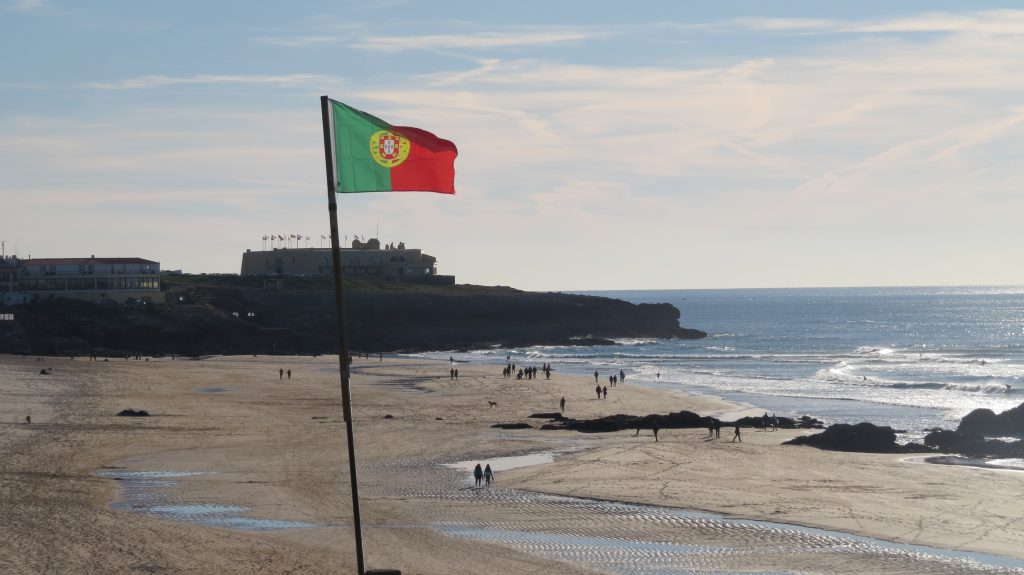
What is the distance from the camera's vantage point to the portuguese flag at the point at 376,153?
583 inches

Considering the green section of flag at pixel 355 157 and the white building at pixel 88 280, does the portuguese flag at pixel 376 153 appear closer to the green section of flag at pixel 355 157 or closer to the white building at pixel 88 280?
the green section of flag at pixel 355 157

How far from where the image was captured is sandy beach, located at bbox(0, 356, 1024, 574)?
75.6 ft

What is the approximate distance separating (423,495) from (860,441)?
63.6 ft

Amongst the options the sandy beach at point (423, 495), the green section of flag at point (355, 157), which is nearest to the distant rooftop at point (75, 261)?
the sandy beach at point (423, 495)

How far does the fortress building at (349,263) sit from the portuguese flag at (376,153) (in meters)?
148

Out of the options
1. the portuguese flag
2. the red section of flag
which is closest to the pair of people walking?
the red section of flag

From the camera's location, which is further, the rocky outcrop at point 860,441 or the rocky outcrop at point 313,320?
the rocky outcrop at point 313,320

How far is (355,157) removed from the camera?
1480cm

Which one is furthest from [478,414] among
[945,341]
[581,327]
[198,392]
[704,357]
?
[945,341]

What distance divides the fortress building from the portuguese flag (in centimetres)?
14762

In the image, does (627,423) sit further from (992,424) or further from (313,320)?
(313,320)

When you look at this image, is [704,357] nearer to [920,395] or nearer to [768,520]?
[920,395]

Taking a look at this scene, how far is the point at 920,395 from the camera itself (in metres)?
69.4

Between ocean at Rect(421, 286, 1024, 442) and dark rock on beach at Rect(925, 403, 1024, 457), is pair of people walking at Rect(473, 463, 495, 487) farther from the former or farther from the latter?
ocean at Rect(421, 286, 1024, 442)
